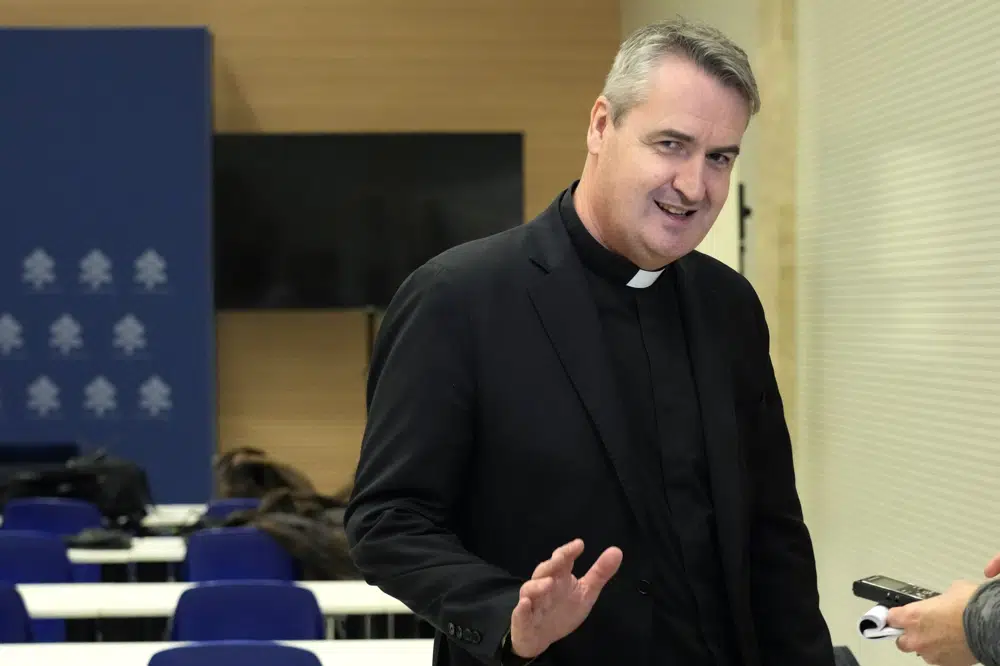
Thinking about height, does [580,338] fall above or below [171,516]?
above

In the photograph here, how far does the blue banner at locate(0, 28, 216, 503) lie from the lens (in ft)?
29.3

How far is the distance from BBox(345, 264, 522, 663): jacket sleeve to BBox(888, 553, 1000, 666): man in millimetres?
653

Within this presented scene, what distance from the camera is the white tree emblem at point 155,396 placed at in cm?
892

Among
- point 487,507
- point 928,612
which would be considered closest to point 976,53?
point 928,612

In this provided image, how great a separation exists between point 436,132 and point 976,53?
637cm

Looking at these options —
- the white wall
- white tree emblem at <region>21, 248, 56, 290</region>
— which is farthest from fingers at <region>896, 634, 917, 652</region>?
white tree emblem at <region>21, 248, 56, 290</region>

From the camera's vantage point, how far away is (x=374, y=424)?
5.59 feet

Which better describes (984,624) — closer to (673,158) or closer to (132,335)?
(673,158)

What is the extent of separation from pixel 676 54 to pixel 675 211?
0.67 feet

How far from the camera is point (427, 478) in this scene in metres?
1.63

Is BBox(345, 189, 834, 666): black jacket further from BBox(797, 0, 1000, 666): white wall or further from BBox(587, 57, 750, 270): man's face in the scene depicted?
BBox(797, 0, 1000, 666): white wall

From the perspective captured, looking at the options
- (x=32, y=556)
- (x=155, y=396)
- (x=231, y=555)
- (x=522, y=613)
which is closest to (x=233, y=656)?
(x=522, y=613)

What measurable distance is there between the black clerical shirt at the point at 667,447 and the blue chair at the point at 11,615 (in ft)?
8.60

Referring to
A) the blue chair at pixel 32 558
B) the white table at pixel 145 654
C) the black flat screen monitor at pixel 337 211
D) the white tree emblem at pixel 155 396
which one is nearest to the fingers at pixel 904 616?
the white table at pixel 145 654
